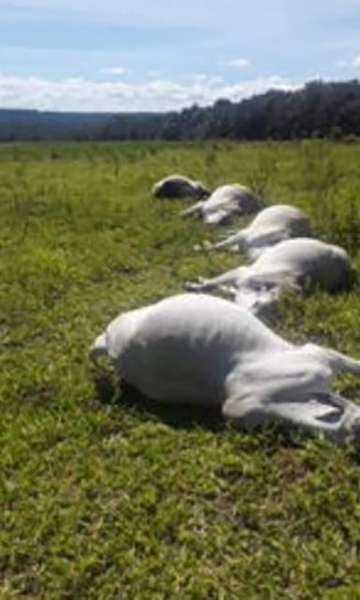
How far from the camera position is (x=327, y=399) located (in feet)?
15.2

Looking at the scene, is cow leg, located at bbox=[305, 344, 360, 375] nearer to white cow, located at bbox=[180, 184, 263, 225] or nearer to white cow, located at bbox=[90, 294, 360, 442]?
white cow, located at bbox=[90, 294, 360, 442]

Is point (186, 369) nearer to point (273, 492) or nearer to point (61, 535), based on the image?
point (273, 492)

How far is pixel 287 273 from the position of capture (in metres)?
7.78

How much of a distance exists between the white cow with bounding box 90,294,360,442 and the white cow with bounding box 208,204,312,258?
4261mm

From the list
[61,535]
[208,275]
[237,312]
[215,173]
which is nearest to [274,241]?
[208,275]

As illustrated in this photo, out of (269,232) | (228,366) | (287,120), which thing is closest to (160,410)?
(228,366)

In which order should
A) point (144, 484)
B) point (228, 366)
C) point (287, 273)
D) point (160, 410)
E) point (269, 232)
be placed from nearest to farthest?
point (144, 484) → point (228, 366) → point (160, 410) → point (287, 273) → point (269, 232)

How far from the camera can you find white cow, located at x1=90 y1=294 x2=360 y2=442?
4629 mm

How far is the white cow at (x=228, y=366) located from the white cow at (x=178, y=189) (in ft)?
32.7

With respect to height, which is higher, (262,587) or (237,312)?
(237,312)

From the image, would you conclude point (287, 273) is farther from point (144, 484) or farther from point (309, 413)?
point (144, 484)

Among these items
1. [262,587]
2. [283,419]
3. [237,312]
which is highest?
[237,312]

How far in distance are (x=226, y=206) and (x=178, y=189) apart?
111 inches

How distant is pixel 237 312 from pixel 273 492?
4.38 ft
